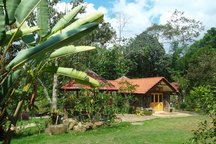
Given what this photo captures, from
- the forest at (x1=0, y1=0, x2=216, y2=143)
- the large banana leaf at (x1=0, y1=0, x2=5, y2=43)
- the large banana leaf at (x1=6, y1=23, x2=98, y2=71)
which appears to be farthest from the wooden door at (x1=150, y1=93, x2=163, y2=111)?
the large banana leaf at (x1=0, y1=0, x2=5, y2=43)

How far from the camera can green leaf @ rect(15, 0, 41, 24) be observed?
344 cm

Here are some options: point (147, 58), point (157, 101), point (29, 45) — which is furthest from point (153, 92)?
point (29, 45)

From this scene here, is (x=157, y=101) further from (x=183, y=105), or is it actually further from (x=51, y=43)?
(x=51, y=43)

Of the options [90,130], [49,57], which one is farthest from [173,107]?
[49,57]

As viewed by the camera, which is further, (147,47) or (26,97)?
(147,47)

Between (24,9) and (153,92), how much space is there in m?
27.8

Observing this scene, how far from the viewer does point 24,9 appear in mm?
3438

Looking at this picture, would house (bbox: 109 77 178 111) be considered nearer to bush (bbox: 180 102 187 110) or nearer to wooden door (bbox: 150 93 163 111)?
wooden door (bbox: 150 93 163 111)

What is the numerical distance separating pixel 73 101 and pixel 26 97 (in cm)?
1634

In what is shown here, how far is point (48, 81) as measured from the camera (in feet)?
74.1

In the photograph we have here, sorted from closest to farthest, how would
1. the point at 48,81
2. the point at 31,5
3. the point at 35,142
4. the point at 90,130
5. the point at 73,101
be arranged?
the point at 31,5
the point at 35,142
the point at 90,130
the point at 73,101
the point at 48,81

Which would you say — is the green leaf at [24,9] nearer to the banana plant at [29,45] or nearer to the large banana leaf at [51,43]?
the banana plant at [29,45]

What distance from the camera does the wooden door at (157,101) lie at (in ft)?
101

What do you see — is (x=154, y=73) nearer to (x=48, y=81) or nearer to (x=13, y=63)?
(x=48, y=81)
